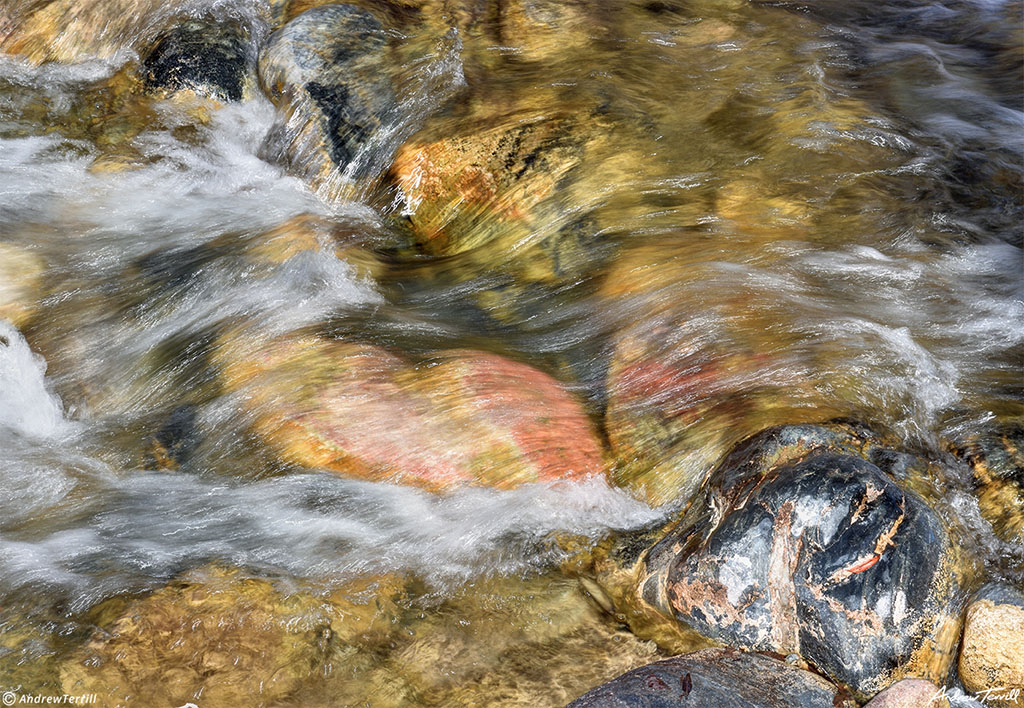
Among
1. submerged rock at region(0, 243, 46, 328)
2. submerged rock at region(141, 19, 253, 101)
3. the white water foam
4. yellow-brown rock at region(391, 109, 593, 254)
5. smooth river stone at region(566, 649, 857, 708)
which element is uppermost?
submerged rock at region(141, 19, 253, 101)

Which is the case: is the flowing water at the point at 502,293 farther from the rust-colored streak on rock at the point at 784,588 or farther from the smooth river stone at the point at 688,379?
the rust-colored streak on rock at the point at 784,588

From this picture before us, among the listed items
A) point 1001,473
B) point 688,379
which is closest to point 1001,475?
point 1001,473

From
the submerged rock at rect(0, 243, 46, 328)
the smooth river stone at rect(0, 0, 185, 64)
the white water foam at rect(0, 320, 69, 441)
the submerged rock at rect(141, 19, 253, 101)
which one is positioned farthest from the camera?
the smooth river stone at rect(0, 0, 185, 64)

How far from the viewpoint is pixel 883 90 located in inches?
279

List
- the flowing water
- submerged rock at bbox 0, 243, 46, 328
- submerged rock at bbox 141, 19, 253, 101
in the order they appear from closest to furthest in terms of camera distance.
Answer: the flowing water → submerged rock at bbox 0, 243, 46, 328 → submerged rock at bbox 141, 19, 253, 101

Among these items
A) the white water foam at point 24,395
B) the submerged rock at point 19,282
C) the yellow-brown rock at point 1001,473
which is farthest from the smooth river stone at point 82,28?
the yellow-brown rock at point 1001,473

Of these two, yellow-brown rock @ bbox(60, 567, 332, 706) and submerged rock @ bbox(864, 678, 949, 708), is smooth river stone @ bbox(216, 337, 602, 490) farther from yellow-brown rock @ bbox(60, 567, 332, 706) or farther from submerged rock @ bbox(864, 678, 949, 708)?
submerged rock @ bbox(864, 678, 949, 708)

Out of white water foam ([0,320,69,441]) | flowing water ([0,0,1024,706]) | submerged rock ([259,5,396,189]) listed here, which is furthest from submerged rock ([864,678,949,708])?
submerged rock ([259,5,396,189])

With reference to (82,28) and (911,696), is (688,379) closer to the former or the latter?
(911,696)

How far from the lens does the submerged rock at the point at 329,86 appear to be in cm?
642

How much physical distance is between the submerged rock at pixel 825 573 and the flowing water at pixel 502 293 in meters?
0.34

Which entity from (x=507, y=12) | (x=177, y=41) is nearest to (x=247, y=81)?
(x=177, y=41)

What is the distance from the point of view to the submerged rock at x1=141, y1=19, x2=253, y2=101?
687 centimetres

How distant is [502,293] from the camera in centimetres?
543
